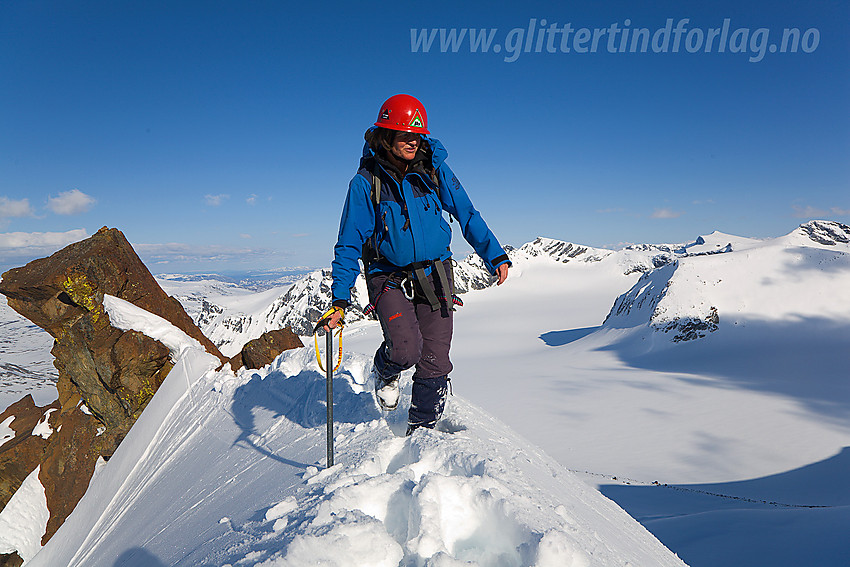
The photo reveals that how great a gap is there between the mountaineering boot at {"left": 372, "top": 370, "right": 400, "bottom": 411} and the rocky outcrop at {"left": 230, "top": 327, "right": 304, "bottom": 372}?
22.5 feet

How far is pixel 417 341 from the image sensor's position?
396 centimetres

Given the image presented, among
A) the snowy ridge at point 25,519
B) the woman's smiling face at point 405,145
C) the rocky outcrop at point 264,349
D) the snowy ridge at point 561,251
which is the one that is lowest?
the snowy ridge at point 25,519

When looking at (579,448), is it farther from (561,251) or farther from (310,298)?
(310,298)

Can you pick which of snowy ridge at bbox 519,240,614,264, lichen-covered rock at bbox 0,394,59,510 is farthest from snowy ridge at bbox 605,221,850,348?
snowy ridge at bbox 519,240,614,264

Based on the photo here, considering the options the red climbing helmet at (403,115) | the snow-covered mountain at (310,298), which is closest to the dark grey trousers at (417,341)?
the red climbing helmet at (403,115)

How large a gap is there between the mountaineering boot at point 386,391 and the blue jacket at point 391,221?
3.85 feet

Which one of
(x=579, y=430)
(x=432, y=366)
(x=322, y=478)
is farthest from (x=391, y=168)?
(x=579, y=430)

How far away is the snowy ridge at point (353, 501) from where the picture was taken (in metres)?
2.35

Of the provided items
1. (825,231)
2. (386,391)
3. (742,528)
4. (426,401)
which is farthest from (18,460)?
(825,231)

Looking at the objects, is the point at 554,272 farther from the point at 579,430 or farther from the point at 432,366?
the point at 432,366

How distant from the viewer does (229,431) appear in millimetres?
6457

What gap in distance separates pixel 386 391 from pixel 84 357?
12.6 metres

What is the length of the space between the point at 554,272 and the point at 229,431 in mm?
107346

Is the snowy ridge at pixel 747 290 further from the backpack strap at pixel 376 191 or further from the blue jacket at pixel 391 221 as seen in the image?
the backpack strap at pixel 376 191
